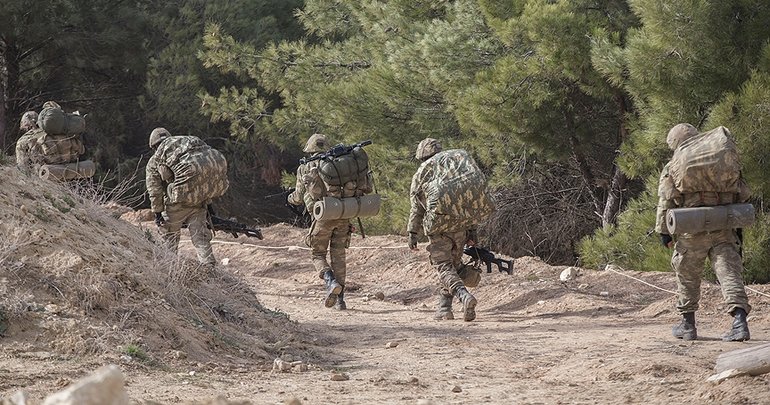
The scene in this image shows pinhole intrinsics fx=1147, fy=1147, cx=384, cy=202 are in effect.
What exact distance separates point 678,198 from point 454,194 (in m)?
2.36

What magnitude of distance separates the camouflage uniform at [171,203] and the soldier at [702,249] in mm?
4841

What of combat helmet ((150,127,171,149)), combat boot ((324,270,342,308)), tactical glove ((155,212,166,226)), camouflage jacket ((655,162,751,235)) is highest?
combat helmet ((150,127,171,149))

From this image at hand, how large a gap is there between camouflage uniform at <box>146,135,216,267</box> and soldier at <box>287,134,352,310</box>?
101 cm

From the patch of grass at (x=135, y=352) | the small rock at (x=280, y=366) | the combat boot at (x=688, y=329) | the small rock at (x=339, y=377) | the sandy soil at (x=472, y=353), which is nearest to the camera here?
the sandy soil at (x=472, y=353)

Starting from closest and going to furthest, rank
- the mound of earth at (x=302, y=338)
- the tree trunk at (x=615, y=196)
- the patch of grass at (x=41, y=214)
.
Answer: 1. the mound of earth at (x=302, y=338)
2. the patch of grass at (x=41, y=214)
3. the tree trunk at (x=615, y=196)

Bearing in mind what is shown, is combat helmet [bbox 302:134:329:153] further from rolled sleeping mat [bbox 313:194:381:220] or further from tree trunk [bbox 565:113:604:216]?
tree trunk [bbox 565:113:604:216]

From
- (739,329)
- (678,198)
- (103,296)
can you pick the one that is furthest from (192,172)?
(739,329)

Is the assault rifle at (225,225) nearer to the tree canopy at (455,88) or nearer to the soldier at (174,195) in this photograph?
the soldier at (174,195)

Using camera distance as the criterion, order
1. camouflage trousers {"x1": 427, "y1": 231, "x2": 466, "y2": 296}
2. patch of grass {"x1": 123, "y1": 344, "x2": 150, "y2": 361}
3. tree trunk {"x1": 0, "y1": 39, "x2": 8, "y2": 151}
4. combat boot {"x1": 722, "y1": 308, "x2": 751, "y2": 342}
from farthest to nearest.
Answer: tree trunk {"x1": 0, "y1": 39, "x2": 8, "y2": 151}, camouflage trousers {"x1": 427, "y1": 231, "x2": 466, "y2": 296}, combat boot {"x1": 722, "y1": 308, "x2": 751, "y2": 342}, patch of grass {"x1": 123, "y1": 344, "x2": 150, "y2": 361}

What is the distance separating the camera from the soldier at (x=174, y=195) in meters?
11.8

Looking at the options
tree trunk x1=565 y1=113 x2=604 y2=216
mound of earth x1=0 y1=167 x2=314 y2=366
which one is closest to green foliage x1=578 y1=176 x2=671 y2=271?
tree trunk x1=565 y1=113 x2=604 y2=216

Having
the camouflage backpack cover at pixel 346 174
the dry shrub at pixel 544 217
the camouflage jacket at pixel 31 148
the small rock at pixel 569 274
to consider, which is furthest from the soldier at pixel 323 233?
the dry shrub at pixel 544 217

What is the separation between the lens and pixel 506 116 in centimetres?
1422

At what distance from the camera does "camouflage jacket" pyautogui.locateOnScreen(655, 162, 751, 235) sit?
8.99 meters
